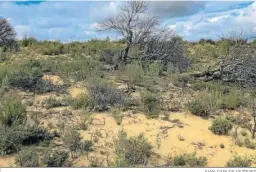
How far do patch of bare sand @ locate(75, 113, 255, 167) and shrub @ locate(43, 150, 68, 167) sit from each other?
29 centimetres

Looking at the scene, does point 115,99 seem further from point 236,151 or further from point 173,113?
point 236,151

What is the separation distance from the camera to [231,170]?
22.6ft

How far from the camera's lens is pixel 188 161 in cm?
896

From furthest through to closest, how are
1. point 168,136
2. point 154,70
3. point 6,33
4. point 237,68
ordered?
1. point 6,33
2. point 154,70
3. point 237,68
4. point 168,136

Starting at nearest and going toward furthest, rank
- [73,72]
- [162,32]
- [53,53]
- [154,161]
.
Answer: [154,161] < [73,72] < [162,32] < [53,53]

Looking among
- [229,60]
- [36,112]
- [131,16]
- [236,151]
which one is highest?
[131,16]

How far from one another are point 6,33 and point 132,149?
50.6 ft

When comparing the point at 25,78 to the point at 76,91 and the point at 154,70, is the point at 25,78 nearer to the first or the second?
the point at 76,91

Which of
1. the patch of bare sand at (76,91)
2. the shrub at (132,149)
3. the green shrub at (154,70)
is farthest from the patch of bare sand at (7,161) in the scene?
the green shrub at (154,70)

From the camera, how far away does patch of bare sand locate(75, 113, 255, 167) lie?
31.2 ft

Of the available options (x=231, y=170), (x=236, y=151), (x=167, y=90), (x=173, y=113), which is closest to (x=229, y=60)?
(x=167, y=90)

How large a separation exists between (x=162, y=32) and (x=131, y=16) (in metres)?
1.74

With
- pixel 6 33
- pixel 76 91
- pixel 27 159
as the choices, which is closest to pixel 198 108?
pixel 76 91

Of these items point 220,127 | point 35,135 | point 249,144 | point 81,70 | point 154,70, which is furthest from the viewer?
point 154,70
